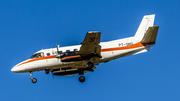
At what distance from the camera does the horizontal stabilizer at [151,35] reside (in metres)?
23.7

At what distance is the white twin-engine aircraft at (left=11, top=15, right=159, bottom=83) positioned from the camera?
23.5 meters

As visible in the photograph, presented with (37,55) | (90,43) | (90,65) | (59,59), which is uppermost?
(37,55)

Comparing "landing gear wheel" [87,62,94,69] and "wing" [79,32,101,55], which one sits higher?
Answer: "wing" [79,32,101,55]

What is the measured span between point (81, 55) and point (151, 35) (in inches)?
318

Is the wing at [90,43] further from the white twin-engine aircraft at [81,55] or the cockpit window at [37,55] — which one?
the cockpit window at [37,55]

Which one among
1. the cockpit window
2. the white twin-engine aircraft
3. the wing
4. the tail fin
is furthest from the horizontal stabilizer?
the cockpit window

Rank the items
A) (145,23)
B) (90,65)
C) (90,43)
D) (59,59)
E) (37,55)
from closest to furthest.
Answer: (90,43) → (59,59) → (90,65) → (37,55) → (145,23)

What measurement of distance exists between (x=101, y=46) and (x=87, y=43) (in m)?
2.91

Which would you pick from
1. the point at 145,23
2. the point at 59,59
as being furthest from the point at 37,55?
the point at 145,23

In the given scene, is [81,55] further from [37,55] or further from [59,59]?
[37,55]

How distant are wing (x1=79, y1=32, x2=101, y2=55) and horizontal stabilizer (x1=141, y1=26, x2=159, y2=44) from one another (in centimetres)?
569

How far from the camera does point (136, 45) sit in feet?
82.5

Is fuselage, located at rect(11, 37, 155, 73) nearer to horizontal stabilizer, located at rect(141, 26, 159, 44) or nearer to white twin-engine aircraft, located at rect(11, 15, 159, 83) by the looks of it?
white twin-engine aircraft, located at rect(11, 15, 159, 83)

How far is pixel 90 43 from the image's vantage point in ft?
71.9
